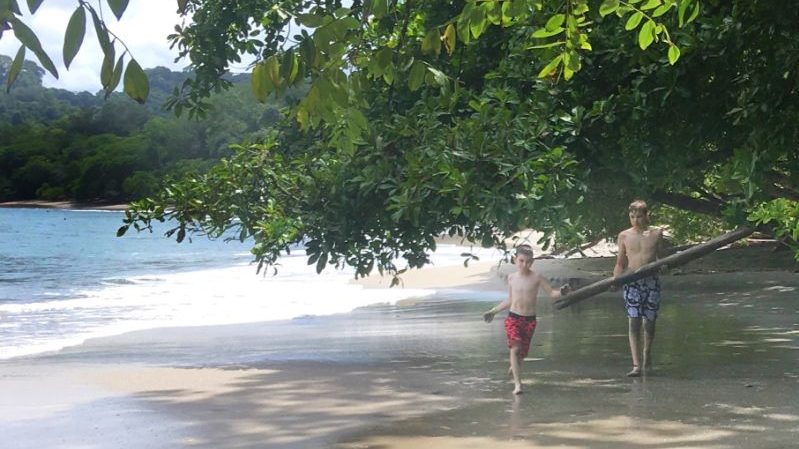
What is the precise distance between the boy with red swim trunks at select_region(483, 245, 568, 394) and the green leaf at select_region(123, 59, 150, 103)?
285 inches

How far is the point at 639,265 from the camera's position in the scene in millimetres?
11305

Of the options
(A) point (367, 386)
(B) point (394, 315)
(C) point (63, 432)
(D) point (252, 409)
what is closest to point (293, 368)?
(A) point (367, 386)

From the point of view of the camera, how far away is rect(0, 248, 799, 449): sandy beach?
9.34 metres

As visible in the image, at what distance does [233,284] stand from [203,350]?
60.2 ft

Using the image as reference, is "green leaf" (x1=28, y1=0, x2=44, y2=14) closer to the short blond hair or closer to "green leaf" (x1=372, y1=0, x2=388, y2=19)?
"green leaf" (x1=372, y1=0, x2=388, y2=19)

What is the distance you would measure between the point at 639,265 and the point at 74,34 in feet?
28.1

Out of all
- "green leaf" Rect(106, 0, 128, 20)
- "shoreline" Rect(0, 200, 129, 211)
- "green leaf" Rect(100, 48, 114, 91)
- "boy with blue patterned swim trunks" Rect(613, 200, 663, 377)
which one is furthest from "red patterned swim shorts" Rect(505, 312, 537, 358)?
"shoreline" Rect(0, 200, 129, 211)

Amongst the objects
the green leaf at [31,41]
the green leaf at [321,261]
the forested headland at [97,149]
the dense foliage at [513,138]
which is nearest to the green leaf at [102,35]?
the green leaf at [31,41]

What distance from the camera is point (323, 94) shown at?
4.46m

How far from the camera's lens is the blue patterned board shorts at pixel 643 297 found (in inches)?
448

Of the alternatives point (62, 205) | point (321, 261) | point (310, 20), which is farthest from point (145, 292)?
point (62, 205)

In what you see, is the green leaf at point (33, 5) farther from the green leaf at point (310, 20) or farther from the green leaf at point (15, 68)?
the green leaf at point (310, 20)

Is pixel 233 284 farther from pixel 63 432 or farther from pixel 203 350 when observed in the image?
pixel 63 432

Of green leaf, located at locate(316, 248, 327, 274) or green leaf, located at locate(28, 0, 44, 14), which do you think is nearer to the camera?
green leaf, located at locate(28, 0, 44, 14)
